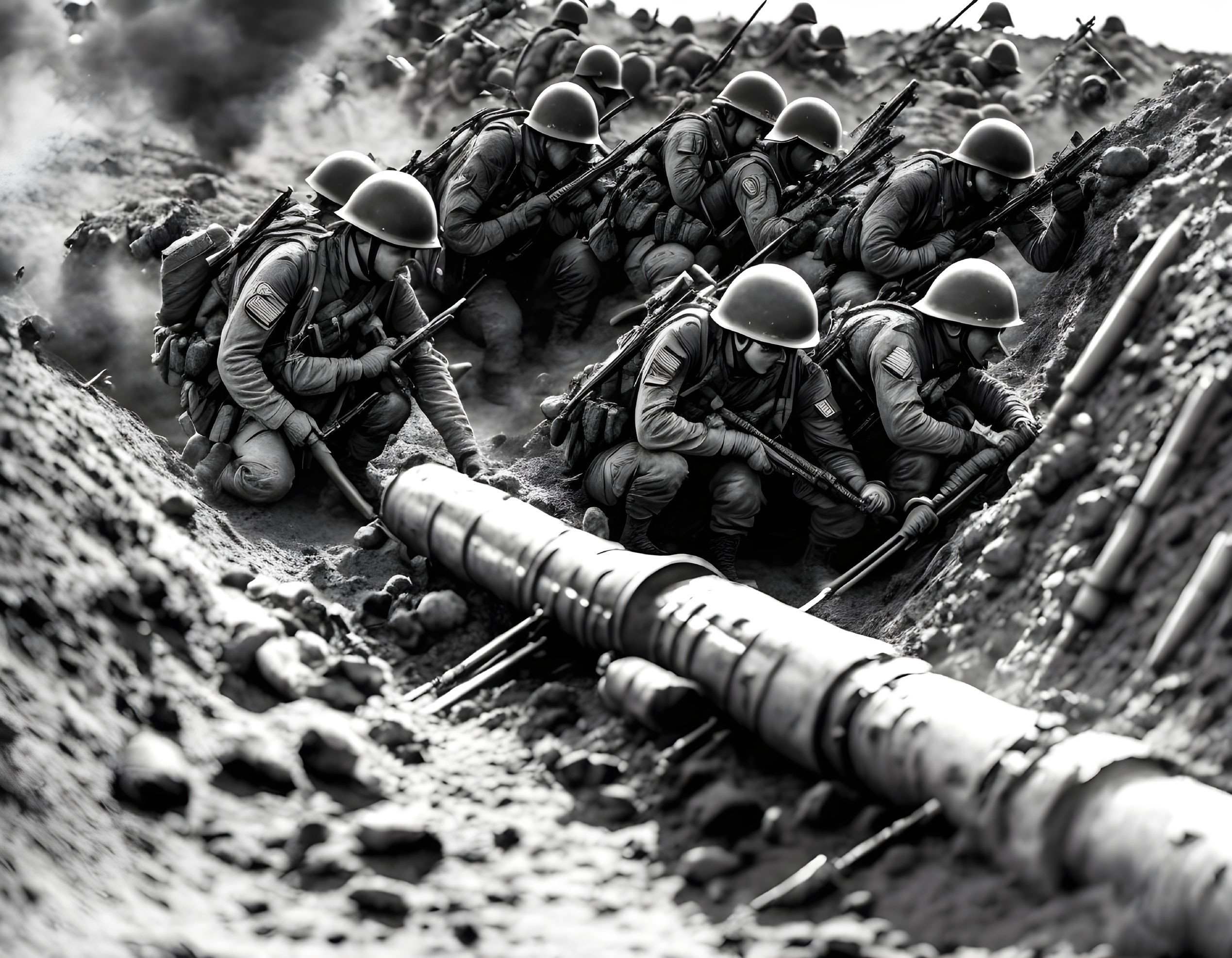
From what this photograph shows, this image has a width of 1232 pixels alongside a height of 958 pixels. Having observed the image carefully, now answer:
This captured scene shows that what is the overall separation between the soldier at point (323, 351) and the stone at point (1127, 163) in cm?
478

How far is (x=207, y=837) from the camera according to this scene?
365 centimetres

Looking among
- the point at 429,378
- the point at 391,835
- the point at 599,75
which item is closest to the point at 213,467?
the point at 429,378

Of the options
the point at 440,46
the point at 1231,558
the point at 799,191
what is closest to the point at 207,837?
the point at 1231,558

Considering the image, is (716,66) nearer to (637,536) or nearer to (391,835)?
(637,536)

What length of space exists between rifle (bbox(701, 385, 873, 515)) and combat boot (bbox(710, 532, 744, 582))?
0.49 m

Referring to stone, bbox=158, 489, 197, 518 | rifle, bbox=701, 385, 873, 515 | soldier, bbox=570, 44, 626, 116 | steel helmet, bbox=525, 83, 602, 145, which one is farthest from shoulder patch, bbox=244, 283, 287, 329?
soldier, bbox=570, 44, 626, 116

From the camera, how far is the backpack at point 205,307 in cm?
732

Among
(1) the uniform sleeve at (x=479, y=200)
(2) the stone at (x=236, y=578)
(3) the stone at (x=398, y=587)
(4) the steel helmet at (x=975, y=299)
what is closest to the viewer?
(2) the stone at (x=236, y=578)

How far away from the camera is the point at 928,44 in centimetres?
1459

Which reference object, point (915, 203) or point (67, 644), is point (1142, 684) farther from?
point (915, 203)

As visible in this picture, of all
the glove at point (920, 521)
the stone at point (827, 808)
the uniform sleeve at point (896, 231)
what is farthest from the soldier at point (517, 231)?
the stone at point (827, 808)

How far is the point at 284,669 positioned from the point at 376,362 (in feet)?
10.5

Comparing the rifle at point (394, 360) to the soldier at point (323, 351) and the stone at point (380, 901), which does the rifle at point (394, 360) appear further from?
the stone at point (380, 901)

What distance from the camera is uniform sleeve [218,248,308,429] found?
23.0ft
